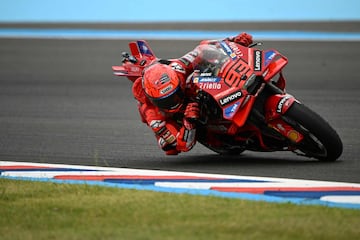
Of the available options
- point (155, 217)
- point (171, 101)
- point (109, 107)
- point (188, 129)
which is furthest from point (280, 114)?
point (109, 107)

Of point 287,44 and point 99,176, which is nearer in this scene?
point 99,176

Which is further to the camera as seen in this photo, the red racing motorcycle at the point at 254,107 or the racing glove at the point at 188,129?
the racing glove at the point at 188,129

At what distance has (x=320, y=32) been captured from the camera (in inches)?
814

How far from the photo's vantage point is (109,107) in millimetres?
12750

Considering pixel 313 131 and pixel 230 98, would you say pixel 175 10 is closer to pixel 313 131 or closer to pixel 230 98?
pixel 230 98

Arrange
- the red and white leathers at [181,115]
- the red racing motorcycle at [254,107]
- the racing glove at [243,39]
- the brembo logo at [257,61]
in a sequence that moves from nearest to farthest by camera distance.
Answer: the red racing motorcycle at [254,107] < the brembo logo at [257,61] < the red and white leathers at [181,115] < the racing glove at [243,39]

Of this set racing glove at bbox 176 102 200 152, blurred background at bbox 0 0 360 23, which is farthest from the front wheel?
blurred background at bbox 0 0 360 23

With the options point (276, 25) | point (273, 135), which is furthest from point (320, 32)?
point (273, 135)

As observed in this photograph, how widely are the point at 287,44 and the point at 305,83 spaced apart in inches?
173

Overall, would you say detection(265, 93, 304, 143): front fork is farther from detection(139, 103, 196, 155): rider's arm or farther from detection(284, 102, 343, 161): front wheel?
detection(139, 103, 196, 155): rider's arm

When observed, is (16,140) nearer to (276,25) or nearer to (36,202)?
(36,202)

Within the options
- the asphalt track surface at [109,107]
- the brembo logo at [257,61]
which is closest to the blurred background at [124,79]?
the asphalt track surface at [109,107]

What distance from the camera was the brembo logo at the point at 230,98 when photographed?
7.95 m

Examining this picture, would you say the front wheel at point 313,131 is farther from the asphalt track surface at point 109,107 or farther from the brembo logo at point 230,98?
the brembo logo at point 230,98
